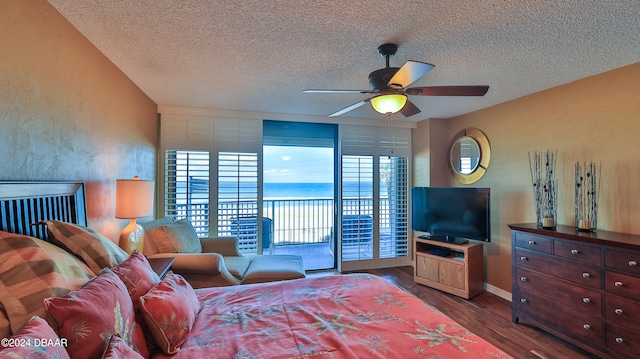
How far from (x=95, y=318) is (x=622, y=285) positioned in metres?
3.19

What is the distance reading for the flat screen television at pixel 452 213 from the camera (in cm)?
332

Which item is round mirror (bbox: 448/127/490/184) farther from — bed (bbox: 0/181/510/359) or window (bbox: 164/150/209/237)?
window (bbox: 164/150/209/237)

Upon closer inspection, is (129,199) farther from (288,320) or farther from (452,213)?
(452,213)

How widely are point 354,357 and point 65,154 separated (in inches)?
83.4

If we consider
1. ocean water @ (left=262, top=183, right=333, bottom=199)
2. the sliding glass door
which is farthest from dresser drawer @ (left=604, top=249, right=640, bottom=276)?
ocean water @ (left=262, top=183, right=333, bottom=199)

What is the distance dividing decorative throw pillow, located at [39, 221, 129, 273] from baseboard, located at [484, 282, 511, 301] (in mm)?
3962

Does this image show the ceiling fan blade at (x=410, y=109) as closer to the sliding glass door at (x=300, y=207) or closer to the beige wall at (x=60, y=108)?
the sliding glass door at (x=300, y=207)

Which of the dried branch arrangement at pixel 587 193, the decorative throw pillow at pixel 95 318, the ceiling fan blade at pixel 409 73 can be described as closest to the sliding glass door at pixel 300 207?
the ceiling fan blade at pixel 409 73

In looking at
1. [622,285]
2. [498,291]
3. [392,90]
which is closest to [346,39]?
[392,90]

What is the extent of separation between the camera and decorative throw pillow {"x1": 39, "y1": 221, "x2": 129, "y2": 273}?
1405 millimetres

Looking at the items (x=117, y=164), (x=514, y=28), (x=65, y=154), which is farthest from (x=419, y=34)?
(x=117, y=164)

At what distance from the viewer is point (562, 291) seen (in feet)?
7.75

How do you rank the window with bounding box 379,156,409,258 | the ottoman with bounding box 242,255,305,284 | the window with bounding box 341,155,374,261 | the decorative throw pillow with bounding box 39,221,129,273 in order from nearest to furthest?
the decorative throw pillow with bounding box 39,221,129,273
the ottoman with bounding box 242,255,305,284
the window with bounding box 341,155,374,261
the window with bounding box 379,156,409,258

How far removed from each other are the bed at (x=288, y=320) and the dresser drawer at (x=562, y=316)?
1.67 m
